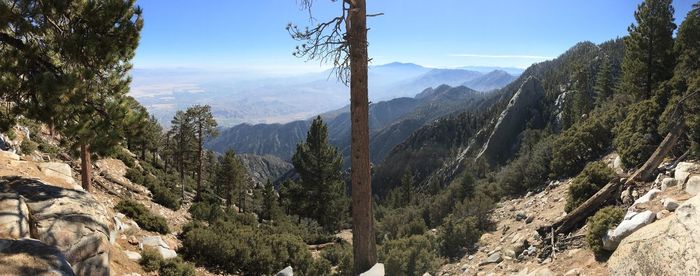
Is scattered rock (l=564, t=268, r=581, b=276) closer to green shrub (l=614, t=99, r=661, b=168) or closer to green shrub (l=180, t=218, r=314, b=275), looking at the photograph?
green shrub (l=614, t=99, r=661, b=168)

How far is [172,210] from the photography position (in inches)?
866

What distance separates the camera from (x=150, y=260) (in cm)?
956

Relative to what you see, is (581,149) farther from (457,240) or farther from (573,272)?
(573,272)

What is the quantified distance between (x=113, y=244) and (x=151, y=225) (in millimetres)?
5188

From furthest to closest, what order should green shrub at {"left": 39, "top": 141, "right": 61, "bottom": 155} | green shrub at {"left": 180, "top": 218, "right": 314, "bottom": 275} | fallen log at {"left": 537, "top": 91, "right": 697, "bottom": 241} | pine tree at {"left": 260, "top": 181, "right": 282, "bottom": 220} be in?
pine tree at {"left": 260, "top": 181, "right": 282, "bottom": 220} → green shrub at {"left": 39, "top": 141, "right": 61, "bottom": 155} → green shrub at {"left": 180, "top": 218, "right": 314, "bottom": 275} → fallen log at {"left": 537, "top": 91, "right": 697, "bottom": 241}

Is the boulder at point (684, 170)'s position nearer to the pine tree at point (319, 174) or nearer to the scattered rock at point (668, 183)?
the scattered rock at point (668, 183)

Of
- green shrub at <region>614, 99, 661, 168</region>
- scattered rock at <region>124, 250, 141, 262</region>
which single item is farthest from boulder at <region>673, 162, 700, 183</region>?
scattered rock at <region>124, 250, 141, 262</region>

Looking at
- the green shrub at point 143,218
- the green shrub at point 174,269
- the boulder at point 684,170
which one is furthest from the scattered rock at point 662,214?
the green shrub at point 143,218

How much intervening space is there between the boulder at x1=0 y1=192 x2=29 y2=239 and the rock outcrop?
310 feet

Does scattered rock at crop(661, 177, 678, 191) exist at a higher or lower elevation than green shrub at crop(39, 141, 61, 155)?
higher

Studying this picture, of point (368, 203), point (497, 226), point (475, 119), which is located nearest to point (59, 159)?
point (368, 203)

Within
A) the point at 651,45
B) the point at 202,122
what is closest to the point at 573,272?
the point at 202,122

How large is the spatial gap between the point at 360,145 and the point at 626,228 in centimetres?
472

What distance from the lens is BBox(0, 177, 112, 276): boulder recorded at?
648cm
